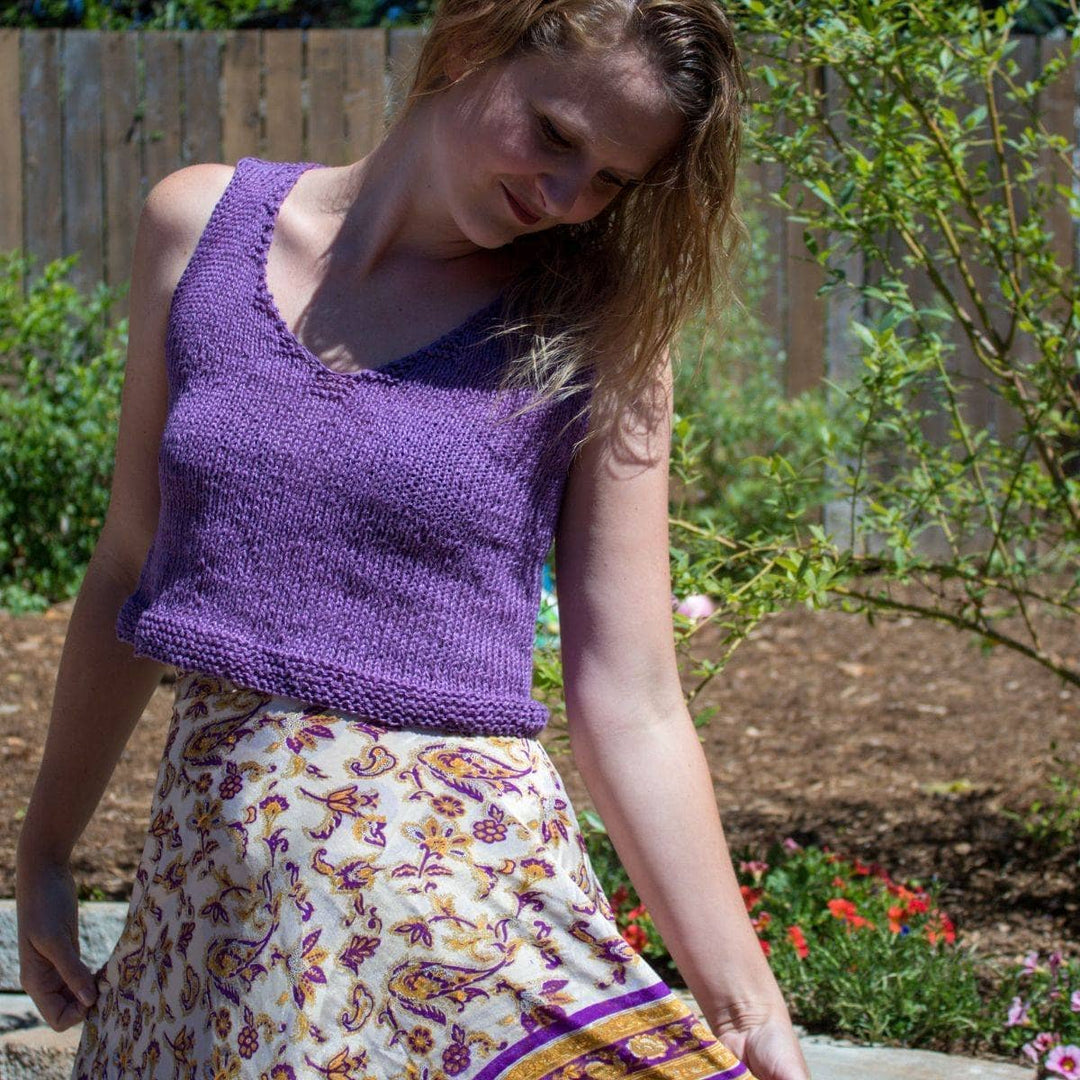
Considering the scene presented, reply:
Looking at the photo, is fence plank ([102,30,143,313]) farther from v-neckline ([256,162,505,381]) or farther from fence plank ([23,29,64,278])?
v-neckline ([256,162,505,381])

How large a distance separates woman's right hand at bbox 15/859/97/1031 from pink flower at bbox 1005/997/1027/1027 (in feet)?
4.81

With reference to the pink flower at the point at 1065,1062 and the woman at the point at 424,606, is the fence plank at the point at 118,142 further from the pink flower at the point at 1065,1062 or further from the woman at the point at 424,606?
the pink flower at the point at 1065,1062

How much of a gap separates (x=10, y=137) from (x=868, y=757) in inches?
173

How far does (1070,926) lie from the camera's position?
290cm

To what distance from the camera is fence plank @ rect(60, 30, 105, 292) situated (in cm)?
607

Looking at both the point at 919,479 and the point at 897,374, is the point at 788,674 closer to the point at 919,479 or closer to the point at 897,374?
the point at 919,479

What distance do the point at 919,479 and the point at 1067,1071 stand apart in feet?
3.66

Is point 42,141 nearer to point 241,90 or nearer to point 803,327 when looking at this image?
point 241,90

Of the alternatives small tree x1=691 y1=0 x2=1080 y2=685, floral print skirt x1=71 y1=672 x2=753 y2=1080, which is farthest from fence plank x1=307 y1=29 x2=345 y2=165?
floral print skirt x1=71 y1=672 x2=753 y2=1080

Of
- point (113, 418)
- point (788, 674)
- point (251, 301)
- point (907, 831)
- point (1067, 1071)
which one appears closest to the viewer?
point (251, 301)

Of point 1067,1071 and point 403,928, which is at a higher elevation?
point 403,928

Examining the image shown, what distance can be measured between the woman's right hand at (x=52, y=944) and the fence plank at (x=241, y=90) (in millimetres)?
5013

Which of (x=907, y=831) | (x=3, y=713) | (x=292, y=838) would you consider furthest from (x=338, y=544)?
(x=3, y=713)

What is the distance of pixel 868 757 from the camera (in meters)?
4.12
